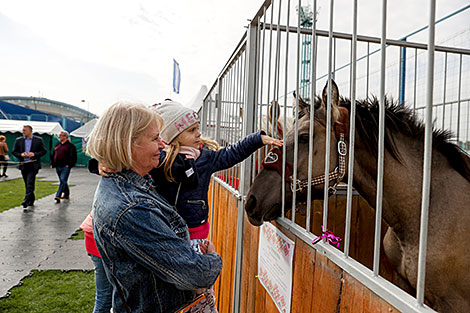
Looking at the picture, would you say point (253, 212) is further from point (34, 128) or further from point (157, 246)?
point (34, 128)

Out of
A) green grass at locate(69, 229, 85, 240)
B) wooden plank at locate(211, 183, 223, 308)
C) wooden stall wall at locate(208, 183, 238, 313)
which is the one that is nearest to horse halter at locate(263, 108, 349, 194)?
wooden stall wall at locate(208, 183, 238, 313)

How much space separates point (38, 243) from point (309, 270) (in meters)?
5.56

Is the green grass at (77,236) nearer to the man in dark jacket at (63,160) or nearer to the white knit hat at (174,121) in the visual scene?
the man in dark jacket at (63,160)

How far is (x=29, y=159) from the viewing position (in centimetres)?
848

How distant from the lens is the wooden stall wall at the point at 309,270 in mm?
1030

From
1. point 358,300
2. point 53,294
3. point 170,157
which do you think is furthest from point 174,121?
point 53,294

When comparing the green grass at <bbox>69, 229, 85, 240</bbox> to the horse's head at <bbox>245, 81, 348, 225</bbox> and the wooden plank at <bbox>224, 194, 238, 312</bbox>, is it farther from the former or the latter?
the horse's head at <bbox>245, 81, 348, 225</bbox>

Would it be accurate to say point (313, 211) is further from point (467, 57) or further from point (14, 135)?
point (14, 135)

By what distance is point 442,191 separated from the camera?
184 cm

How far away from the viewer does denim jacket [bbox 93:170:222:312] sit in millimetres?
1186

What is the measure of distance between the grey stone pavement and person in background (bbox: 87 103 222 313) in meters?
3.33

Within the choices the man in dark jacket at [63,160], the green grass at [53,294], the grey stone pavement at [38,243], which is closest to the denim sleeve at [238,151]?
the green grass at [53,294]

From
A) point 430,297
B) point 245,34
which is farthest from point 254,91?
point 430,297

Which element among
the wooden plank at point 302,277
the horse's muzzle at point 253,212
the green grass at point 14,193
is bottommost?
the green grass at point 14,193
